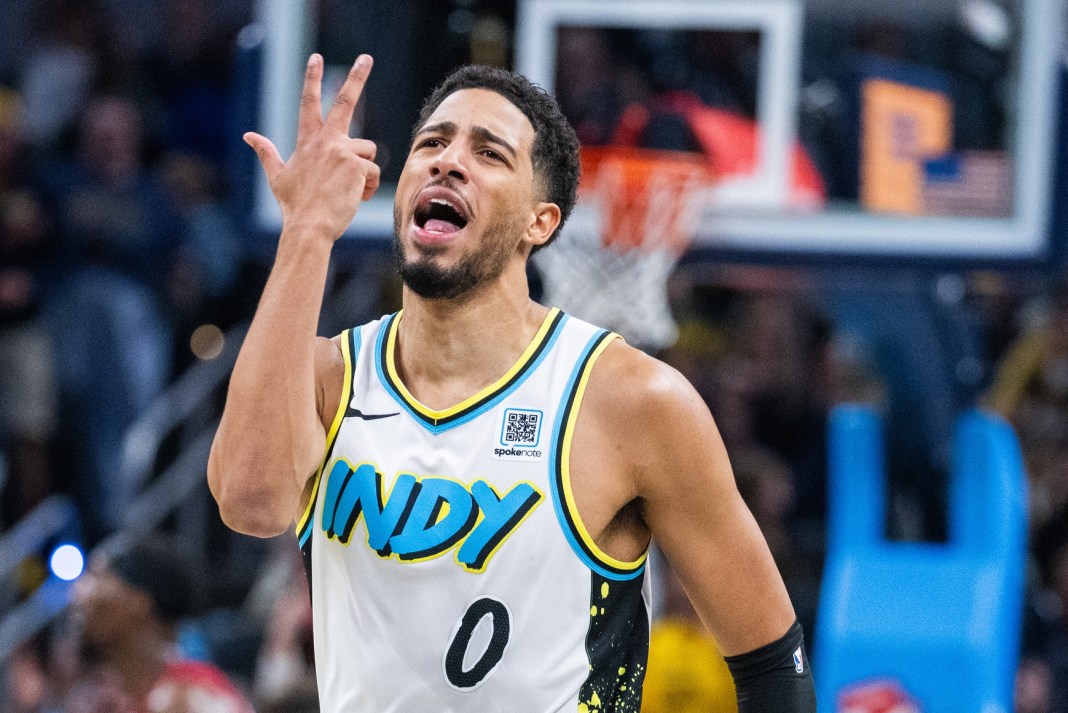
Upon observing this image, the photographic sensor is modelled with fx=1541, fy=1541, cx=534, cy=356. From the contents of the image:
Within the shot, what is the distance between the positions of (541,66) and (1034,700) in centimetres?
397

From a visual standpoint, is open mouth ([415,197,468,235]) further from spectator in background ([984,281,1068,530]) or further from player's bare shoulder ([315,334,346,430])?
spectator in background ([984,281,1068,530])

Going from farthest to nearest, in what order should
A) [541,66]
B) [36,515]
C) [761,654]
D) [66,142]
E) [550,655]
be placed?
[66,142]
[36,515]
[541,66]
[761,654]
[550,655]

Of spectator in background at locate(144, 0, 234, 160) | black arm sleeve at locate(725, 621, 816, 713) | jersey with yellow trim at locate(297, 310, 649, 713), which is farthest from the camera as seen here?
spectator in background at locate(144, 0, 234, 160)

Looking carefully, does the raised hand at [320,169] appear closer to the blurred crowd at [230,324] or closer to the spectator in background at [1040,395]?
the blurred crowd at [230,324]

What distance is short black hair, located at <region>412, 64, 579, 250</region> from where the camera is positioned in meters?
3.33

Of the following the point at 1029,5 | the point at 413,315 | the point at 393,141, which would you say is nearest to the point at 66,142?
the point at 393,141

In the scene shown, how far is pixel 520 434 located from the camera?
308cm

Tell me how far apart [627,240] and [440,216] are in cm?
385

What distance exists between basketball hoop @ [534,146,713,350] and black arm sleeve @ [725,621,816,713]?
363 centimetres

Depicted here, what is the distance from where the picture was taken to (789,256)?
723 centimetres

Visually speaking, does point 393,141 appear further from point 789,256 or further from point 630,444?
point 630,444

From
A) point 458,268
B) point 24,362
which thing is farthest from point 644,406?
point 24,362

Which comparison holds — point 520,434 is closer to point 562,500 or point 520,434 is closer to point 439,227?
point 562,500

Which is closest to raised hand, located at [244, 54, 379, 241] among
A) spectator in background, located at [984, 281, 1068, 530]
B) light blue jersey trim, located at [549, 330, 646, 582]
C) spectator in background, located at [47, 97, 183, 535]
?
light blue jersey trim, located at [549, 330, 646, 582]
